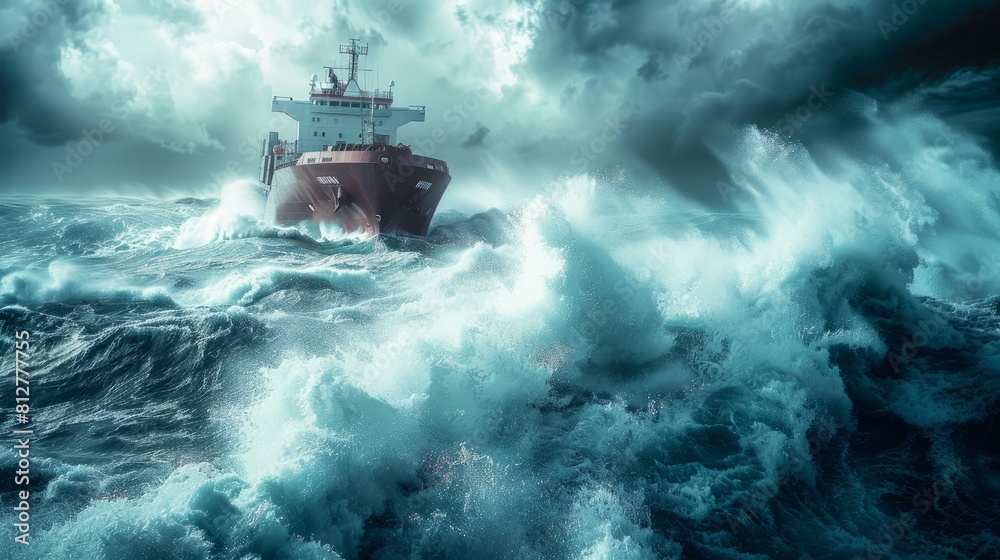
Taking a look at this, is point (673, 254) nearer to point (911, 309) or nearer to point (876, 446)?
point (911, 309)

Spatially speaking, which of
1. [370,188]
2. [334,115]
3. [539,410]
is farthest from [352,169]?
[539,410]

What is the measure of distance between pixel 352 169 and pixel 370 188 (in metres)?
1.77

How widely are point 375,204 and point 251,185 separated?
102 feet

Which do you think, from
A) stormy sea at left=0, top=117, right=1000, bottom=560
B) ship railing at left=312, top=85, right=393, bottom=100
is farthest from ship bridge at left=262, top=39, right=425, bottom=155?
stormy sea at left=0, top=117, right=1000, bottom=560

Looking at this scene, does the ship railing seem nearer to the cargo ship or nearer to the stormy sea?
the cargo ship

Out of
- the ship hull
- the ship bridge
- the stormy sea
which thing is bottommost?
the stormy sea

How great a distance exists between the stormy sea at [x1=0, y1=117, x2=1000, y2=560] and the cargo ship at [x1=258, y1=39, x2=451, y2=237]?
1664 centimetres

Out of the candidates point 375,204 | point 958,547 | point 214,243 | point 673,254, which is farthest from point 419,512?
point 214,243

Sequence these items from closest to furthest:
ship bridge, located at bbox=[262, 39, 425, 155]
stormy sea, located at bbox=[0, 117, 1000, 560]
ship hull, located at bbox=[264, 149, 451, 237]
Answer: stormy sea, located at bbox=[0, 117, 1000, 560] < ship hull, located at bbox=[264, 149, 451, 237] < ship bridge, located at bbox=[262, 39, 425, 155]

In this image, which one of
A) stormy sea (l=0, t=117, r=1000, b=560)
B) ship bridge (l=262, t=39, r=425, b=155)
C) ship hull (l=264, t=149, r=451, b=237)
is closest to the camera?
stormy sea (l=0, t=117, r=1000, b=560)

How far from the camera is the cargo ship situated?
36656 mm

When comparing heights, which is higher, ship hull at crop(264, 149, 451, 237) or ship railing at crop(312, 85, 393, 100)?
ship railing at crop(312, 85, 393, 100)

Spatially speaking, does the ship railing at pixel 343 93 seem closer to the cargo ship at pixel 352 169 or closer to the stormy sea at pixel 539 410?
the cargo ship at pixel 352 169

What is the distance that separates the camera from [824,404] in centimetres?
1201
